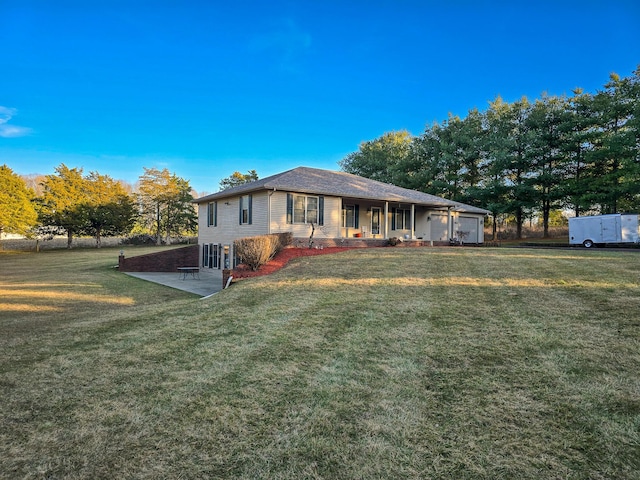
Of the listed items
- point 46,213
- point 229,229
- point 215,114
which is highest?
point 215,114

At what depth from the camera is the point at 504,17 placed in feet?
46.2

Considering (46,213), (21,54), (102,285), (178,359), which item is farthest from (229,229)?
(46,213)

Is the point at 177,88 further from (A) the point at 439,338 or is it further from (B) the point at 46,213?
(B) the point at 46,213

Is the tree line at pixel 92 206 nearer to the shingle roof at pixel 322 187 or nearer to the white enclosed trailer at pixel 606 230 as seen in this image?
the shingle roof at pixel 322 187

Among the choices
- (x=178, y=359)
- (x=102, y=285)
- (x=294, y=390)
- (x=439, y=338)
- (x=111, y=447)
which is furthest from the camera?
(x=102, y=285)

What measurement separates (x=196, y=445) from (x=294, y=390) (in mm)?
1052

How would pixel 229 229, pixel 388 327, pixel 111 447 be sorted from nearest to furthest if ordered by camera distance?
pixel 111 447, pixel 388 327, pixel 229 229

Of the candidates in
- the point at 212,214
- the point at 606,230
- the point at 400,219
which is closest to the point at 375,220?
the point at 400,219

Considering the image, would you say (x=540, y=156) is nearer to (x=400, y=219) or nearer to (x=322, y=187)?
(x=400, y=219)

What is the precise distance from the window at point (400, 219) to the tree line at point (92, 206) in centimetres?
3074

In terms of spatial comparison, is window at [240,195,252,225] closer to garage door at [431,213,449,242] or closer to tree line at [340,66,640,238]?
garage door at [431,213,449,242]

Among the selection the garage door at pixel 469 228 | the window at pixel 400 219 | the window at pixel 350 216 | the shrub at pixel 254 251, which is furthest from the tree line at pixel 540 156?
the shrub at pixel 254 251

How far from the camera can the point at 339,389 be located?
10.9 feet

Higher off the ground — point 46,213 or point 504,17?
point 504,17
